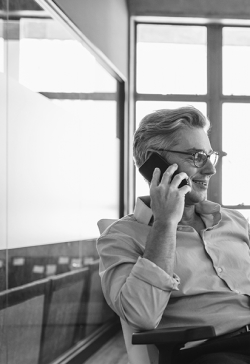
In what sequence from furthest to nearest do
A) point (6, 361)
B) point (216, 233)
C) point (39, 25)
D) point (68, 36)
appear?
point (68, 36), point (39, 25), point (6, 361), point (216, 233)

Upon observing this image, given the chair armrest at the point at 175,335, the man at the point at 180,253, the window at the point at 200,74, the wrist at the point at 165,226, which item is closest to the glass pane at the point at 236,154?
the window at the point at 200,74

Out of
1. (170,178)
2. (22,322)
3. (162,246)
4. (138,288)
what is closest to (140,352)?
(138,288)

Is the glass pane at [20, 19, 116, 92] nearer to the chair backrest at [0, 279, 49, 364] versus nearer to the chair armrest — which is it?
the chair backrest at [0, 279, 49, 364]

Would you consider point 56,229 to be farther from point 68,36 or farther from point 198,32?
point 198,32

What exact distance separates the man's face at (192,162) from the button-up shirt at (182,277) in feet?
0.27

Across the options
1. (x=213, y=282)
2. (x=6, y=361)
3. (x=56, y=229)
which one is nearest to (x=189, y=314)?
(x=213, y=282)

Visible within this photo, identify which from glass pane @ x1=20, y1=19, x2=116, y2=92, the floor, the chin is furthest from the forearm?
the floor

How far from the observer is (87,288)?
4191mm

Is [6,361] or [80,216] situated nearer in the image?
[6,361]

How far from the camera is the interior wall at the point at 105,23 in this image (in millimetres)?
3801

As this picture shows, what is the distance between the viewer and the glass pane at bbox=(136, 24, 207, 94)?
5.59 meters

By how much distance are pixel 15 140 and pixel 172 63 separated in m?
3.26

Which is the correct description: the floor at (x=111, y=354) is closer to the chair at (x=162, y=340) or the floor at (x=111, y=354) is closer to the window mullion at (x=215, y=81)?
the window mullion at (x=215, y=81)

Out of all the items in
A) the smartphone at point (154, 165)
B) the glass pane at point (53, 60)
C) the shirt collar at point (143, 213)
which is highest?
the glass pane at point (53, 60)
